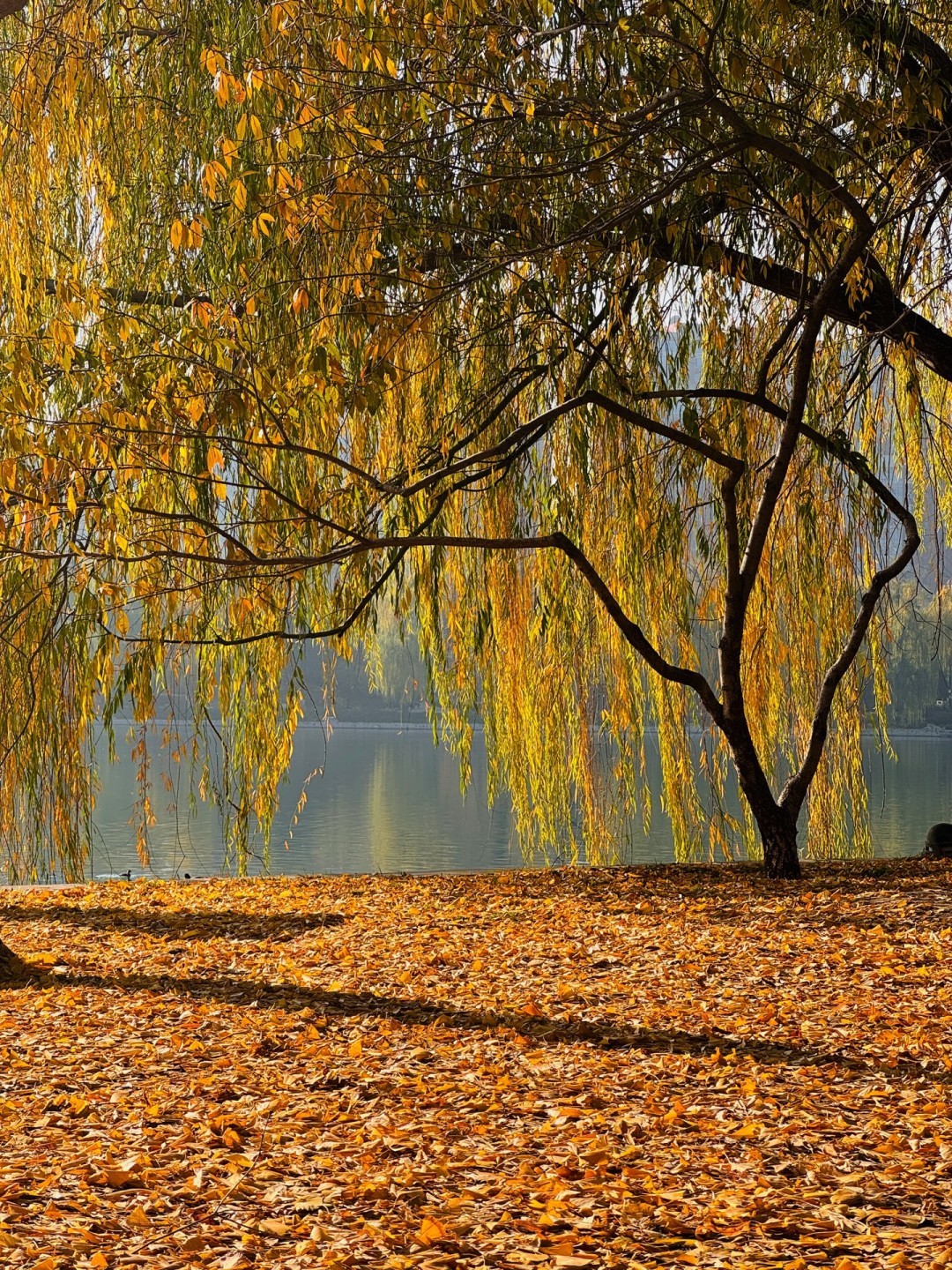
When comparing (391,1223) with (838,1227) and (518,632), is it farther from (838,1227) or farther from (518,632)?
(518,632)

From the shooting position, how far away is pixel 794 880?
4578 mm

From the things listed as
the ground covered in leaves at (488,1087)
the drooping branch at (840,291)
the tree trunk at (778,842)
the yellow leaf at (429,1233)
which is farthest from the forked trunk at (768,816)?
the yellow leaf at (429,1233)

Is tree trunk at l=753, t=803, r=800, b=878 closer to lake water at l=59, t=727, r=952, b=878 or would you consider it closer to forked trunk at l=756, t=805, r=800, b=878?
forked trunk at l=756, t=805, r=800, b=878

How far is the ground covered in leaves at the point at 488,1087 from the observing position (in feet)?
5.98

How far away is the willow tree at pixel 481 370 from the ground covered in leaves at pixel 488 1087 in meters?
0.90

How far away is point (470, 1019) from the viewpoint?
293 centimetres

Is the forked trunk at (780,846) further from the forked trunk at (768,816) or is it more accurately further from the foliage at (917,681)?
the foliage at (917,681)

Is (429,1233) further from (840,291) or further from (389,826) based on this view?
(389,826)

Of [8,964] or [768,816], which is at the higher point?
[768,816]

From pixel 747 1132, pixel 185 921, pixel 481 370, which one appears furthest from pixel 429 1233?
pixel 481 370

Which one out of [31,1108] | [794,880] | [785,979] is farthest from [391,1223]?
[794,880]

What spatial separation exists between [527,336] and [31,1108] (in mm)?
3140

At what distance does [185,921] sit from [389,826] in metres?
12.3

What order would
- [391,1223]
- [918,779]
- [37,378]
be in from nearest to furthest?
[391,1223] < [37,378] < [918,779]
